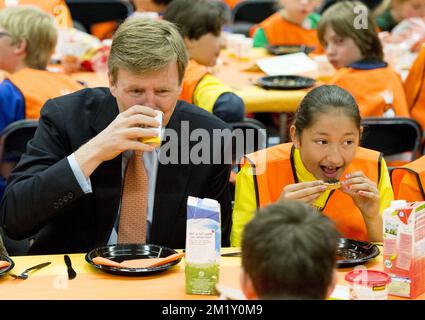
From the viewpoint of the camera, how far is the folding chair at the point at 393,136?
453 centimetres

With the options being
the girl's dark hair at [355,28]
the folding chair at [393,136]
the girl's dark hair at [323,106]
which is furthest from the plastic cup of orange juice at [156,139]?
the girl's dark hair at [355,28]

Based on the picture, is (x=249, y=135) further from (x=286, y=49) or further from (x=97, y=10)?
(x=97, y=10)

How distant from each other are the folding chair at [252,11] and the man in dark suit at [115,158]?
489 centimetres

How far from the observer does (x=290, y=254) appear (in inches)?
76.0

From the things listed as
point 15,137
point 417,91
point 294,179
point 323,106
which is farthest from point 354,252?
point 417,91

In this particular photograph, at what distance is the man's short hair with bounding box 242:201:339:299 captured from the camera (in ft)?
6.32

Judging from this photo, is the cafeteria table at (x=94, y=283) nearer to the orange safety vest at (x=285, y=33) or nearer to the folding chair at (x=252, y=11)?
the orange safety vest at (x=285, y=33)

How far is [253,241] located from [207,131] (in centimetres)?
148

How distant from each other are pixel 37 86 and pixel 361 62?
1920 millimetres

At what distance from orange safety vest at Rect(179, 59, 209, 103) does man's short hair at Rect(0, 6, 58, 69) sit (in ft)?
2.70

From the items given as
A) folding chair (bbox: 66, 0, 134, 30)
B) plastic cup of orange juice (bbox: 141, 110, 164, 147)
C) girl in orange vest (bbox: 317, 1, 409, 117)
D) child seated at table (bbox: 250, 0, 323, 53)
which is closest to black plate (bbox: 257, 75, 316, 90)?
girl in orange vest (bbox: 317, 1, 409, 117)

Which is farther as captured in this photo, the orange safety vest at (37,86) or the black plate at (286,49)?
the black plate at (286,49)
